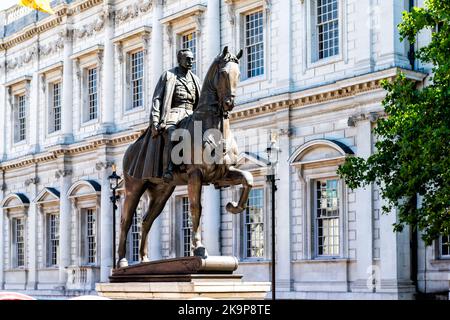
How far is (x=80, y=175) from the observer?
42.6m

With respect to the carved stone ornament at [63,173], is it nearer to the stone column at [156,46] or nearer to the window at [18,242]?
the window at [18,242]

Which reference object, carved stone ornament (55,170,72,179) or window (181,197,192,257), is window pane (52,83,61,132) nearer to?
carved stone ornament (55,170,72,179)

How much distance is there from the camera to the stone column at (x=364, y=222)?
26594 mm

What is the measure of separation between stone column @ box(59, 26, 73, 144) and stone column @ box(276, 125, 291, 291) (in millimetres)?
15997

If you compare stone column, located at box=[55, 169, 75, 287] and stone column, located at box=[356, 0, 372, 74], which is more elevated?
stone column, located at box=[356, 0, 372, 74]

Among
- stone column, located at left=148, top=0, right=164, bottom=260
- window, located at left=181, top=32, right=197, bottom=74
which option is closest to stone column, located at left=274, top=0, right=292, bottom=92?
window, located at left=181, top=32, right=197, bottom=74

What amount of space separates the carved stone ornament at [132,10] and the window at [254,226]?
1091cm

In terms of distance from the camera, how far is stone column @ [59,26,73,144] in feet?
143

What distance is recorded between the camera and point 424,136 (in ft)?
59.3

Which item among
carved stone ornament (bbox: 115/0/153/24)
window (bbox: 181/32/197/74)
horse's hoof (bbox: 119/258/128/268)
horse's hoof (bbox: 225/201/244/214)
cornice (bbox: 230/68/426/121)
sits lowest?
horse's hoof (bbox: 119/258/128/268)

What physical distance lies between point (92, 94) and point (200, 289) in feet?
105
